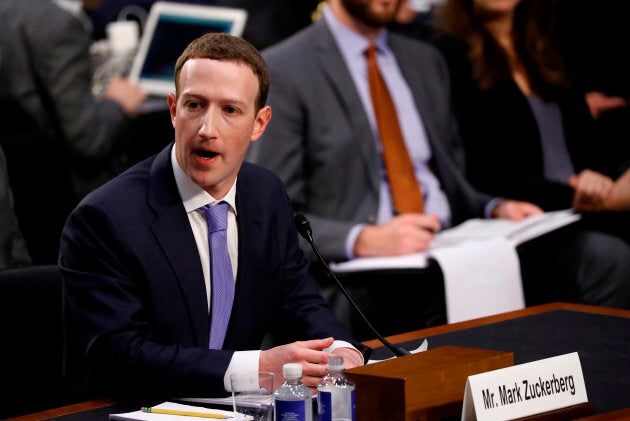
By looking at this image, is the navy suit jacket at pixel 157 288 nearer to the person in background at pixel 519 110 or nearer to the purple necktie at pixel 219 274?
the purple necktie at pixel 219 274

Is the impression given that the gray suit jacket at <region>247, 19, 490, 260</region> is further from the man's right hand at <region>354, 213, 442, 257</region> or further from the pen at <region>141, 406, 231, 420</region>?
the pen at <region>141, 406, 231, 420</region>

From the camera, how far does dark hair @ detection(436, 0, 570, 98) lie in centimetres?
375

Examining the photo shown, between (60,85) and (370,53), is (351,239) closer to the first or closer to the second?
(370,53)

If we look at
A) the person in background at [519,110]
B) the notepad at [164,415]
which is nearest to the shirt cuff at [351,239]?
the person in background at [519,110]

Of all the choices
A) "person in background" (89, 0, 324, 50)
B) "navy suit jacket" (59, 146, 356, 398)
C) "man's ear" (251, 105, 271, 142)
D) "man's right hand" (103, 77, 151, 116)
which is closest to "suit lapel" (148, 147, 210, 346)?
"navy suit jacket" (59, 146, 356, 398)

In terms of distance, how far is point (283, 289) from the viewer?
2158 millimetres

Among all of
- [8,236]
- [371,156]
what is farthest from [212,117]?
[371,156]

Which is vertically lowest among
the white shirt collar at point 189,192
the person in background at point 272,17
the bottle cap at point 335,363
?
the bottle cap at point 335,363

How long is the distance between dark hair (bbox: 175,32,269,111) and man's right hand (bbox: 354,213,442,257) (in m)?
1.20

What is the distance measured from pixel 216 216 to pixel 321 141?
1.29 m

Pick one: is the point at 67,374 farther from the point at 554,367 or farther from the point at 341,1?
the point at 341,1

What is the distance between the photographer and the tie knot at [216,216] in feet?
6.56

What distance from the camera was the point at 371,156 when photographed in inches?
131

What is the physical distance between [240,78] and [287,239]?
14.3 inches
